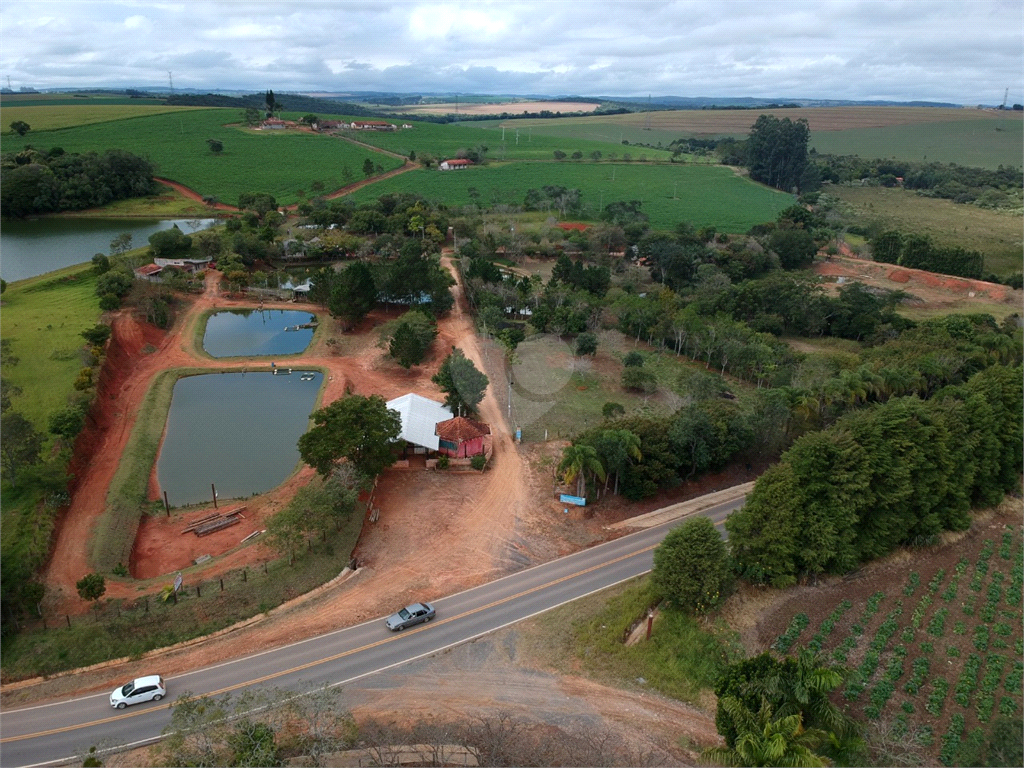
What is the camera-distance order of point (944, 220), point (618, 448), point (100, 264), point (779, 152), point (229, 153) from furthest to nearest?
→ point (779, 152) → point (229, 153) → point (944, 220) → point (100, 264) → point (618, 448)

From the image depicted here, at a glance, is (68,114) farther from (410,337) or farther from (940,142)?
(940,142)

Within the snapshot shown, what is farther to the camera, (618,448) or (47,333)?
(47,333)

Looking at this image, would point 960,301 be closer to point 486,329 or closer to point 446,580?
point 486,329

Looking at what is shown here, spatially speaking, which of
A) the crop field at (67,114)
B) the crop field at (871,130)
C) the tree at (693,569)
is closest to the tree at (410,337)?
the tree at (693,569)

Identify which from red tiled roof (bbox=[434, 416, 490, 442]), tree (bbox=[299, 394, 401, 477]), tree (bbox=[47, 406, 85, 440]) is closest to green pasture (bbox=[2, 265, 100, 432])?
tree (bbox=[47, 406, 85, 440])

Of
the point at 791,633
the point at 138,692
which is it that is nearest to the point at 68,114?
the point at 138,692

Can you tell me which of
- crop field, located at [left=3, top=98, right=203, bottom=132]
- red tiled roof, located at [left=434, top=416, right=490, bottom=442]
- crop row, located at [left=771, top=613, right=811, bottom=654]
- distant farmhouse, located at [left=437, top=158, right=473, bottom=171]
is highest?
crop field, located at [left=3, top=98, right=203, bottom=132]

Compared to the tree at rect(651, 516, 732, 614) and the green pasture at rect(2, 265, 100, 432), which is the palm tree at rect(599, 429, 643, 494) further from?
the green pasture at rect(2, 265, 100, 432)
